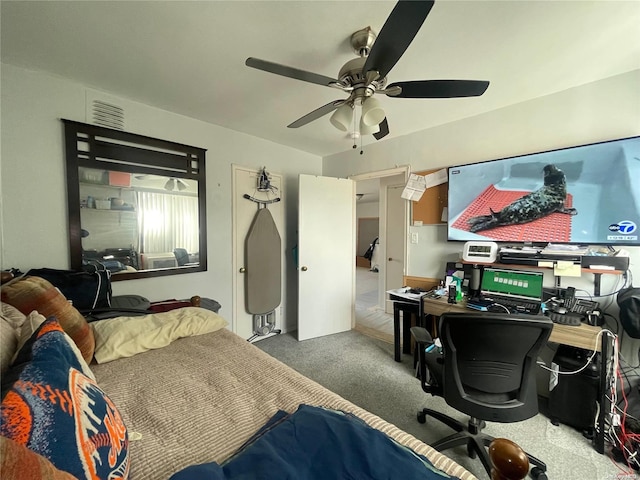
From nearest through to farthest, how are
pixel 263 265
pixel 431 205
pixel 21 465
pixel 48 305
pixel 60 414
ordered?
pixel 21 465 < pixel 60 414 < pixel 48 305 < pixel 431 205 < pixel 263 265

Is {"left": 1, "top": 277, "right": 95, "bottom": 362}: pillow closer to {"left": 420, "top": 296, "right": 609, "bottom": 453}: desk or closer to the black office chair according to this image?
the black office chair

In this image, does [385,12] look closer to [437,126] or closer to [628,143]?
[437,126]

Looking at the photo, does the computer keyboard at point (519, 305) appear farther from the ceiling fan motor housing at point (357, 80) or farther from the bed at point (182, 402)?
the ceiling fan motor housing at point (357, 80)

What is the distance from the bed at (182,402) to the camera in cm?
67

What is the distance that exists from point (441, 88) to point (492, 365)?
1.51 metres

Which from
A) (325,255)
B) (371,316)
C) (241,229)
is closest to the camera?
(241,229)

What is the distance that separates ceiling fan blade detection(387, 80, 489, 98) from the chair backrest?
116 centimetres

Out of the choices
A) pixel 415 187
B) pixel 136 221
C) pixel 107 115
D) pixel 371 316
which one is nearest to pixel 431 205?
pixel 415 187

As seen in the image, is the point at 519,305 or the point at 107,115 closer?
the point at 519,305

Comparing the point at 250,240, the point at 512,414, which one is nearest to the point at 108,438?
the point at 512,414

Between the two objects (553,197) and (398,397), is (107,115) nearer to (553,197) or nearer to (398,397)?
(398,397)

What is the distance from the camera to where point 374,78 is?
134 centimetres

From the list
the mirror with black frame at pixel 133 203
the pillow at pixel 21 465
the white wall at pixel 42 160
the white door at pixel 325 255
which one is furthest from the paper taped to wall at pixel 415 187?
the pillow at pixel 21 465

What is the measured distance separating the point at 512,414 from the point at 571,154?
6.24 feet
